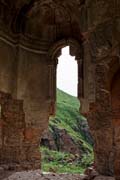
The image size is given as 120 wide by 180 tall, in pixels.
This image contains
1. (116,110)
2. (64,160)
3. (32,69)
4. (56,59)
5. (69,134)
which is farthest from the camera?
(69,134)

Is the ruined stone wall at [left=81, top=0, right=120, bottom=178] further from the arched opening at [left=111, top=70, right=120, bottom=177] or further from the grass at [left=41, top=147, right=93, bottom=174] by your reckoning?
the grass at [left=41, top=147, right=93, bottom=174]

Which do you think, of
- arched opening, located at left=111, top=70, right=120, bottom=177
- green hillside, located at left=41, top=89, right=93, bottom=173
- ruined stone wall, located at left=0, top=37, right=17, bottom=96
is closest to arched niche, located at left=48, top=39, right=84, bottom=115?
ruined stone wall, located at left=0, top=37, right=17, bottom=96

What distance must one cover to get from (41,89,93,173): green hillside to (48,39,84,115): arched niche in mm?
5247

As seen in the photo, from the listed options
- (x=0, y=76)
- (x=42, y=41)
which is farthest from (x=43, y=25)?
(x=0, y=76)

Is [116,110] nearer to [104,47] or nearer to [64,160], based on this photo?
[104,47]

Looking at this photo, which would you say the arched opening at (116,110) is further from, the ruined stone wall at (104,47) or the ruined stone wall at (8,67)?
the ruined stone wall at (8,67)

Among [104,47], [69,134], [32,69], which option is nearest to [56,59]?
[32,69]

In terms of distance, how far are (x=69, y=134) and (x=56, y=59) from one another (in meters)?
11.7

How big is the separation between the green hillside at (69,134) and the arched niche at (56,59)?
525 centimetres

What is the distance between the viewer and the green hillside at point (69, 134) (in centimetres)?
1781

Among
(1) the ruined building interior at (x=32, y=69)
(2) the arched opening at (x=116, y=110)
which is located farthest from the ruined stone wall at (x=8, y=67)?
(2) the arched opening at (x=116, y=110)

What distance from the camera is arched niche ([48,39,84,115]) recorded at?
36.6 ft

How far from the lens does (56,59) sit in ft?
39.6

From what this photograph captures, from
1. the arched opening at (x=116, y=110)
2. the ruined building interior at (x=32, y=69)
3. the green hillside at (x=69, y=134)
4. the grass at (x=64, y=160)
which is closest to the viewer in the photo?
the arched opening at (x=116, y=110)
